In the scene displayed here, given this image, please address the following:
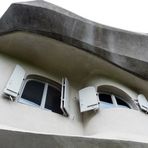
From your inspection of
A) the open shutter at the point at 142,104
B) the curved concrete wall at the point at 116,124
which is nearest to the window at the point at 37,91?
the curved concrete wall at the point at 116,124

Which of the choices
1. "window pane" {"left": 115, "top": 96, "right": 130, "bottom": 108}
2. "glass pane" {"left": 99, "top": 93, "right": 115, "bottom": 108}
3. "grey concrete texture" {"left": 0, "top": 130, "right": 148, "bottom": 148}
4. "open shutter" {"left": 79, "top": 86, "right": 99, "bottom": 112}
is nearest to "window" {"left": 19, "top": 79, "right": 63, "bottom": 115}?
"open shutter" {"left": 79, "top": 86, "right": 99, "bottom": 112}

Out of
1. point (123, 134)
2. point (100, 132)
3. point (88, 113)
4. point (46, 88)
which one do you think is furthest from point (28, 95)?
point (123, 134)

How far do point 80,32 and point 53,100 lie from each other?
6.64 ft

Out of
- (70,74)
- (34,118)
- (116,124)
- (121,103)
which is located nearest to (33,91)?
(34,118)

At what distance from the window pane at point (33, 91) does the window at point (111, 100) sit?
159 cm

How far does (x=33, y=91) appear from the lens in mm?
5398

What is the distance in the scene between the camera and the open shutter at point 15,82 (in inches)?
180

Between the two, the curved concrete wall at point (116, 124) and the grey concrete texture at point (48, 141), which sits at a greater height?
the curved concrete wall at point (116, 124)

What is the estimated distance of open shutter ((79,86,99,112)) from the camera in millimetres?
5172

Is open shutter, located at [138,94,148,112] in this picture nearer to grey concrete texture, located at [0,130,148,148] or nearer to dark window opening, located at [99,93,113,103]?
dark window opening, located at [99,93,113,103]

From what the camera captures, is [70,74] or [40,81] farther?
[70,74]

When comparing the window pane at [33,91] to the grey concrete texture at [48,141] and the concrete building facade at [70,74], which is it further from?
the grey concrete texture at [48,141]

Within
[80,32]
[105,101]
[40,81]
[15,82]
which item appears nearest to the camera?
[15,82]

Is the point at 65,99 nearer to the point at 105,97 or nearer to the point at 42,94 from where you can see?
the point at 42,94
